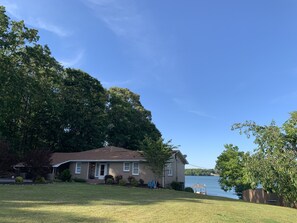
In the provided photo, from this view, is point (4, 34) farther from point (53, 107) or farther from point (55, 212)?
point (55, 212)

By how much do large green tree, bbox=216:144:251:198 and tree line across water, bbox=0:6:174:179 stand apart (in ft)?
27.7

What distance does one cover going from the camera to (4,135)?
135 feet

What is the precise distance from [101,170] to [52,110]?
966 cm

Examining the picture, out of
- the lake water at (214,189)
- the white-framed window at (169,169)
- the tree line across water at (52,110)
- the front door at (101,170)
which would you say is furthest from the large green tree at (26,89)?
the lake water at (214,189)

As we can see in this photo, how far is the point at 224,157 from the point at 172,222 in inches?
1113

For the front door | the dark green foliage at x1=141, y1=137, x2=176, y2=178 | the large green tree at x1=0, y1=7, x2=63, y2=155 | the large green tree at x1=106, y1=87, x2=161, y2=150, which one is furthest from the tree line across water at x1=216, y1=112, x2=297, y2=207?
the large green tree at x1=106, y1=87, x2=161, y2=150

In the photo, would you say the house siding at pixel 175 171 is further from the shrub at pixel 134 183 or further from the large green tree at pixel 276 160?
the large green tree at pixel 276 160

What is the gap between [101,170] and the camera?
34594mm

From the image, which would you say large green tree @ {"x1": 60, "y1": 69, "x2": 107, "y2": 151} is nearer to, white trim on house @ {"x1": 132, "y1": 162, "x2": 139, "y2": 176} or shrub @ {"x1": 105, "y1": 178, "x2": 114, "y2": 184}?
white trim on house @ {"x1": 132, "y1": 162, "x2": 139, "y2": 176}

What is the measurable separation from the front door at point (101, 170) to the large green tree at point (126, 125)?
45.4 feet

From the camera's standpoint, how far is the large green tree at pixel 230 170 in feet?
113

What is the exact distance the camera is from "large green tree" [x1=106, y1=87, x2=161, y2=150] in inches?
1960

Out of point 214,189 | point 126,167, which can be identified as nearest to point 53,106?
point 126,167

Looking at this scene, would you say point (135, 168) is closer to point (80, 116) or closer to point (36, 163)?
point (36, 163)
